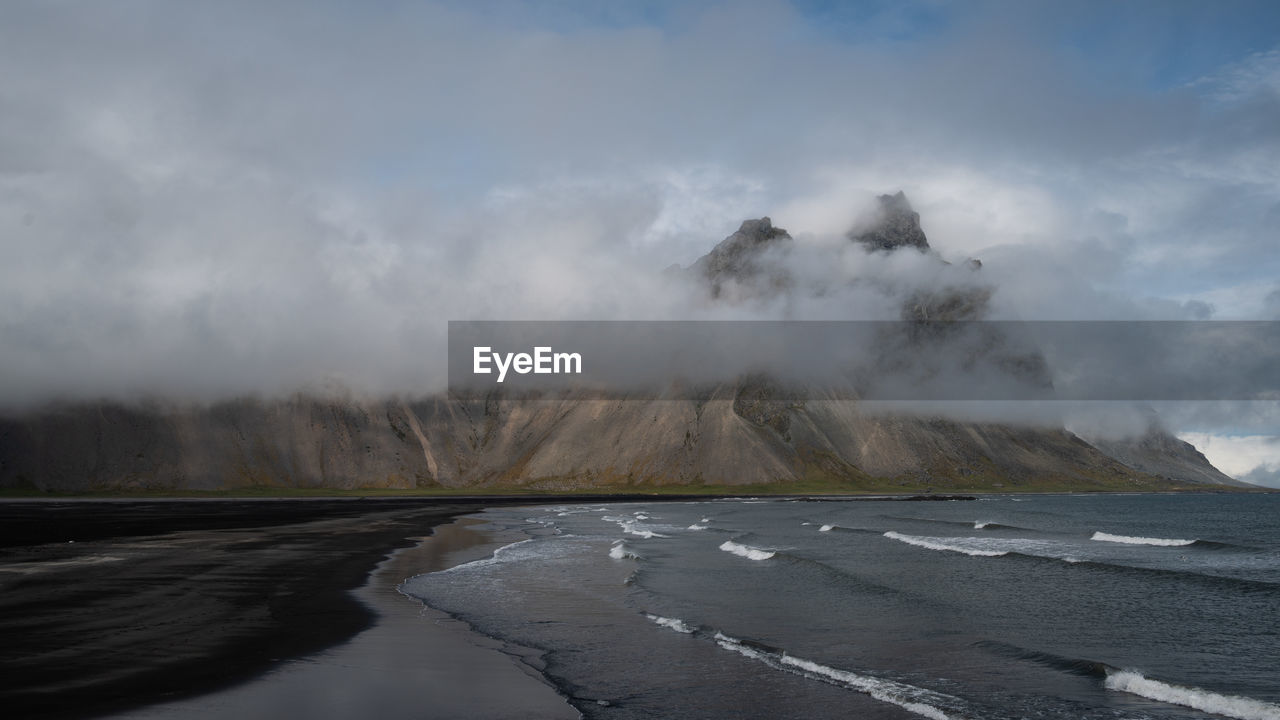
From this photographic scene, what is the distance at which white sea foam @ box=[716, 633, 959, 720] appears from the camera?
18.2 metres

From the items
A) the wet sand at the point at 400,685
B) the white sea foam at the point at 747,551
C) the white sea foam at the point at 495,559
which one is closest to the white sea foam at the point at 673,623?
the wet sand at the point at 400,685

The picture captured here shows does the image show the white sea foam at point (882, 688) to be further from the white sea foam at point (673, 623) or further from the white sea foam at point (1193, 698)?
the white sea foam at point (673, 623)

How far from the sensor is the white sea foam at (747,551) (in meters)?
51.9

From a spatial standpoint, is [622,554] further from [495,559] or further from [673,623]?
[673,623]

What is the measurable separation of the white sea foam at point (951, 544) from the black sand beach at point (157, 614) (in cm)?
3625

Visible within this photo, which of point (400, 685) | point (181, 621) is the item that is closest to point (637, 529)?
point (181, 621)

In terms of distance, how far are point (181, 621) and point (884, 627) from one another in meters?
21.8

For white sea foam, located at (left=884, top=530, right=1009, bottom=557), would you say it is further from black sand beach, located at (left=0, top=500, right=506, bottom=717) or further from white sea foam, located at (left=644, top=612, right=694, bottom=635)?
black sand beach, located at (left=0, top=500, right=506, bottom=717)

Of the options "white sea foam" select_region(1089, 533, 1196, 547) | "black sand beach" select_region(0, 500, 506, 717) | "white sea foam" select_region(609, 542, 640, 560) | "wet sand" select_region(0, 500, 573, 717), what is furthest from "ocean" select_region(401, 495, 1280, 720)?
"white sea foam" select_region(1089, 533, 1196, 547)

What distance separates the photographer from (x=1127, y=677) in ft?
67.6

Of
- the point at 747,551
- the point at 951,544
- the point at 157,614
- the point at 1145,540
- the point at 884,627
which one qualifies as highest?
the point at 157,614

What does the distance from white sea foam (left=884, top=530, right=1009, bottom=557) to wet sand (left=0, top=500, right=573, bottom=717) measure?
3309 centimetres

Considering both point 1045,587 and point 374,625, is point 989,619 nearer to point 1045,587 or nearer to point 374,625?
point 1045,587

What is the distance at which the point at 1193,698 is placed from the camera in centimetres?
1917
